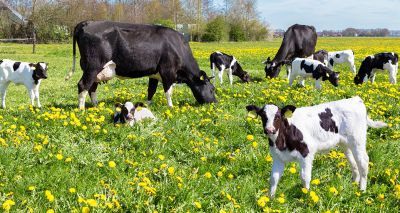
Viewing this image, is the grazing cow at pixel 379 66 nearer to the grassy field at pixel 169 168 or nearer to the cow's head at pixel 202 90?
the grassy field at pixel 169 168

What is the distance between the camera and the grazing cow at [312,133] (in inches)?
192

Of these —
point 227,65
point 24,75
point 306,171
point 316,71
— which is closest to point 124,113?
point 306,171

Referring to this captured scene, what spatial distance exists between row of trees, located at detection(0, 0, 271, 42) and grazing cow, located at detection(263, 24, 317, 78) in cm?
4625

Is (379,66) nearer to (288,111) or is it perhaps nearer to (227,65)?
(227,65)

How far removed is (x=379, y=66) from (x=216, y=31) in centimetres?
6736

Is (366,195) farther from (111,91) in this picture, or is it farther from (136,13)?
(136,13)

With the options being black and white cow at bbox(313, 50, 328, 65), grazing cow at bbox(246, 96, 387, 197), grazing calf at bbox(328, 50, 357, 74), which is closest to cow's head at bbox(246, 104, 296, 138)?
grazing cow at bbox(246, 96, 387, 197)

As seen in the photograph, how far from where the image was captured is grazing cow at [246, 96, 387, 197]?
16.0ft

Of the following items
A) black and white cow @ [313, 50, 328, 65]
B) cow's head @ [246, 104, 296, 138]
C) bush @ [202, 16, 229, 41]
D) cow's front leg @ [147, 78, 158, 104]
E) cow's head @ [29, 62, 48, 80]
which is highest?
bush @ [202, 16, 229, 41]

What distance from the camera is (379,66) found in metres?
16.9

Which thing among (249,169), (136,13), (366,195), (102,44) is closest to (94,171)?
(249,169)

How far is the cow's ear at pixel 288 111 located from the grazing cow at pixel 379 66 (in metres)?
13.1

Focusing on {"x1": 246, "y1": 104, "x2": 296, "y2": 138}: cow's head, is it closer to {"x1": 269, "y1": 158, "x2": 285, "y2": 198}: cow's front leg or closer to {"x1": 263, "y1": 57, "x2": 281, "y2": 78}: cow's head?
{"x1": 269, "y1": 158, "x2": 285, "y2": 198}: cow's front leg

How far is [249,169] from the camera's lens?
230 inches
